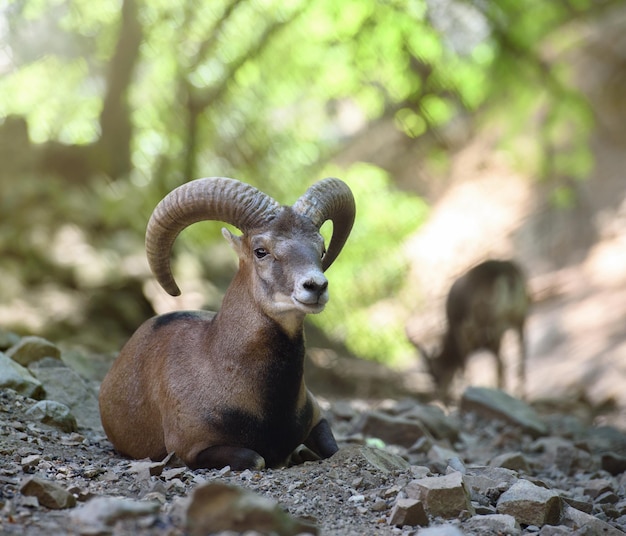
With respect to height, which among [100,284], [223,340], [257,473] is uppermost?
[100,284]

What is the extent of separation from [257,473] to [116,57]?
894cm

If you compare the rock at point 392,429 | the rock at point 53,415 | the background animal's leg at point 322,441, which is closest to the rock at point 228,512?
the background animal's leg at point 322,441

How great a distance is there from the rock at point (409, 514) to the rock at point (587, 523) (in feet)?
2.96

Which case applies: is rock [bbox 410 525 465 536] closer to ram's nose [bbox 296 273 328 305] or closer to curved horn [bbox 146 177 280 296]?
ram's nose [bbox 296 273 328 305]

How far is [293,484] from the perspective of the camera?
4.67m

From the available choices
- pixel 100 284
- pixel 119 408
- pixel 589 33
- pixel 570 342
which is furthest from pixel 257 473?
pixel 589 33

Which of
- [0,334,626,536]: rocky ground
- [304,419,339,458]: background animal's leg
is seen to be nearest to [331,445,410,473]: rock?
[0,334,626,536]: rocky ground

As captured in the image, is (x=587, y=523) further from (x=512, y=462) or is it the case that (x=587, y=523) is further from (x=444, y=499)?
(x=512, y=462)

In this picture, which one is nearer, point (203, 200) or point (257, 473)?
point (257, 473)

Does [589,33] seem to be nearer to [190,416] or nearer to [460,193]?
[460,193]

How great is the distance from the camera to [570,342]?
18047mm

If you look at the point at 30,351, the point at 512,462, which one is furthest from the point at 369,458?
the point at 30,351

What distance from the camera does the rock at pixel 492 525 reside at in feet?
13.7

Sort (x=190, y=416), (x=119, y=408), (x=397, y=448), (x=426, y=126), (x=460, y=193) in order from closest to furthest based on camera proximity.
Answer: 1. (x=190, y=416)
2. (x=119, y=408)
3. (x=397, y=448)
4. (x=426, y=126)
5. (x=460, y=193)
